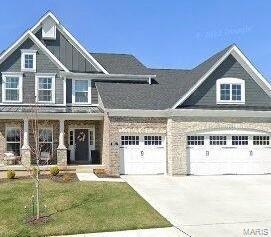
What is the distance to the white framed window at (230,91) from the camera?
75.8 ft

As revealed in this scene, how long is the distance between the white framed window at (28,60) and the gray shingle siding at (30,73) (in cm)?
19

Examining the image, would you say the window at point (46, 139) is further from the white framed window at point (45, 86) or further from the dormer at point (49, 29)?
the dormer at point (49, 29)

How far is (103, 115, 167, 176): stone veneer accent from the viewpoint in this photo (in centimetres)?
2130

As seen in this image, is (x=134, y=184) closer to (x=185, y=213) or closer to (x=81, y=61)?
(x=185, y=213)

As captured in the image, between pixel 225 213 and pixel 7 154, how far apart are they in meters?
15.1

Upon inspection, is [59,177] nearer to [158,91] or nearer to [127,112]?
[127,112]

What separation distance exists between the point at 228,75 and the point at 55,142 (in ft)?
37.5

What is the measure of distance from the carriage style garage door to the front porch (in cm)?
594

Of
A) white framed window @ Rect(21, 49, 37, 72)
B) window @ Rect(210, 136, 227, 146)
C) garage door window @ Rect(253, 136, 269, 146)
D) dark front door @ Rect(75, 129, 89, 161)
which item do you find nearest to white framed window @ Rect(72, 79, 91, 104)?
dark front door @ Rect(75, 129, 89, 161)

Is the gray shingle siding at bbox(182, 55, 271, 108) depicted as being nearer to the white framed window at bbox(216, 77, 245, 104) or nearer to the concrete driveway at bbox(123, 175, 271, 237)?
the white framed window at bbox(216, 77, 245, 104)

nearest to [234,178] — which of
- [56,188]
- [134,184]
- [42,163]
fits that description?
[134,184]

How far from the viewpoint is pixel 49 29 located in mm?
27750

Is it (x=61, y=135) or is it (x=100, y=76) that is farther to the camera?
(x=100, y=76)

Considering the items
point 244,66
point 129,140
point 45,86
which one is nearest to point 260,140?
point 244,66
